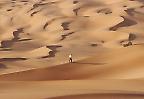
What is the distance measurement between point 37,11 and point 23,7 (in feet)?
4.47

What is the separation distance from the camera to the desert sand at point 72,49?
5.43m

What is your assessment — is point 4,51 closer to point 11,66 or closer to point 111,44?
point 11,66

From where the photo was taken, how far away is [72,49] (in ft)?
41.6

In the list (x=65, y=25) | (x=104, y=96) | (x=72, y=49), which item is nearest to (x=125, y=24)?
(x=65, y=25)

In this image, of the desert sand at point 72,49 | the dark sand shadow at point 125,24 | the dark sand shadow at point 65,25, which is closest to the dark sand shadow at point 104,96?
the desert sand at point 72,49

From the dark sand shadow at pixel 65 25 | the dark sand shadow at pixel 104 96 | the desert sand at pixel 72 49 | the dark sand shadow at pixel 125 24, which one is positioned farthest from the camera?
the dark sand shadow at pixel 65 25

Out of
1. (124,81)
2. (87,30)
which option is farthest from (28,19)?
(124,81)

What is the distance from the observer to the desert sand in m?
5.43

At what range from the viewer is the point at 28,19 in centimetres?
1719

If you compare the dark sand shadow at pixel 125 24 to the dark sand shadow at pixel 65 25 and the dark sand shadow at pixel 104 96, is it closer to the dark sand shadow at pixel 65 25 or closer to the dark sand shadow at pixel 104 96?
the dark sand shadow at pixel 65 25

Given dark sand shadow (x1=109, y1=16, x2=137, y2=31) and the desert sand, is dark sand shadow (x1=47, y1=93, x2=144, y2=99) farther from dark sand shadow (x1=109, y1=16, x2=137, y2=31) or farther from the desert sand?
dark sand shadow (x1=109, y1=16, x2=137, y2=31)

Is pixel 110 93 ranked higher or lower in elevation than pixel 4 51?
higher

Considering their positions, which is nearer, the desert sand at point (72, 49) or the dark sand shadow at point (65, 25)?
the desert sand at point (72, 49)

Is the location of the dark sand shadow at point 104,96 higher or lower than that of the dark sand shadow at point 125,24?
higher
